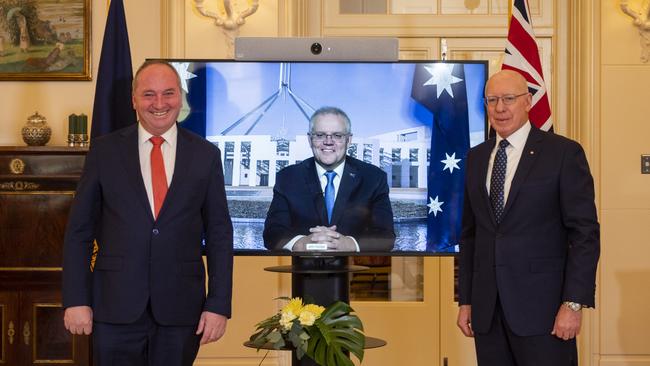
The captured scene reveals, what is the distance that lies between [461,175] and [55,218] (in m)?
2.45

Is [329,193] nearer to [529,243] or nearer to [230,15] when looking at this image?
[529,243]

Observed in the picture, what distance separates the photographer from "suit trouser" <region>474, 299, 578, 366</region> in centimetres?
359

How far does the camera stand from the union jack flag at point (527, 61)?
15.7 feet

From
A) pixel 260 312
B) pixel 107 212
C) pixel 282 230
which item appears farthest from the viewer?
pixel 260 312

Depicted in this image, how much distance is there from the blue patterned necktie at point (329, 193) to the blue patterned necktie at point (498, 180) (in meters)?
0.90

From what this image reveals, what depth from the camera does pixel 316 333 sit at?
4.02 metres

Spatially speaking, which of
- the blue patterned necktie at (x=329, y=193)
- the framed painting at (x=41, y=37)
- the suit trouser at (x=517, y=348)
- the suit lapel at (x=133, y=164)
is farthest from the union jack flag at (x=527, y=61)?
the framed painting at (x=41, y=37)

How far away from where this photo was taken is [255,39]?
4.45m

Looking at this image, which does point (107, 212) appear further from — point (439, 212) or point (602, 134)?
point (602, 134)

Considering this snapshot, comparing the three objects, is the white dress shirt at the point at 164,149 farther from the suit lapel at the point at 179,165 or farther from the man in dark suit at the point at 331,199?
the man in dark suit at the point at 331,199

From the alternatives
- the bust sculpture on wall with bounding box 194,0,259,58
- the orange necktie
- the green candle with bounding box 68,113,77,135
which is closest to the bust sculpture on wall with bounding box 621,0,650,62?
the bust sculpture on wall with bounding box 194,0,259,58

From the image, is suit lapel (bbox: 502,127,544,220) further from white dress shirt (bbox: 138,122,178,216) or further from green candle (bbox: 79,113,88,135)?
green candle (bbox: 79,113,88,135)

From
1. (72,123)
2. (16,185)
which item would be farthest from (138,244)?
(72,123)

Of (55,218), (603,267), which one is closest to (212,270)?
(55,218)
